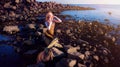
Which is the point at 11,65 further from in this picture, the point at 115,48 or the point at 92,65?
the point at 115,48

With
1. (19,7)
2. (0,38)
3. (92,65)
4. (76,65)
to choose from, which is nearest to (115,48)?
(92,65)

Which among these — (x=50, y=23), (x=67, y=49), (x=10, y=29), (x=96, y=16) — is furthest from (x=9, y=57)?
(x=96, y=16)

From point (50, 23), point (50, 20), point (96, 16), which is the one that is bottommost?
point (96, 16)

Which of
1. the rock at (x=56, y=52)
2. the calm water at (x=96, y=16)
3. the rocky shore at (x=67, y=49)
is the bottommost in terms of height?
the calm water at (x=96, y=16)

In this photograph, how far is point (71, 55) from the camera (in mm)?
13070

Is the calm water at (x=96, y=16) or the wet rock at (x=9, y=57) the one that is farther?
the calm water at (x=96, y=16)

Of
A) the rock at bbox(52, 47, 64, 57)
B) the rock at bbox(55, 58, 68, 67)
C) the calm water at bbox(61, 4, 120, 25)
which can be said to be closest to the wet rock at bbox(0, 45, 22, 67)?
the rock at bbox(52, 47, 64, 57)

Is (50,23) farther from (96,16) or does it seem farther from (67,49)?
(96,16)

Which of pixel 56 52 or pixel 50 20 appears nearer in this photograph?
pixel 56 52

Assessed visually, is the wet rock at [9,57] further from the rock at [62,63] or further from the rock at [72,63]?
the rock at [72,63]

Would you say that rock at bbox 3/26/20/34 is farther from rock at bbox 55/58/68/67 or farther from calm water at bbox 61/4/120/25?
calm water at bbox 61/4/120/25

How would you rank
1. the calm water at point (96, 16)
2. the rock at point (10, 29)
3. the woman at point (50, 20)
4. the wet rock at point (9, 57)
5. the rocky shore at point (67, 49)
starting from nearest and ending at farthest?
1. the rocky shore at point (67, 49)
2. the wet rock at point (9, 57)
3. the woman at point (50, 20)
4. the rock at point (10, 29)
5. the calm water at point (96, 16)

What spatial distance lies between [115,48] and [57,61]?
18.2 feet

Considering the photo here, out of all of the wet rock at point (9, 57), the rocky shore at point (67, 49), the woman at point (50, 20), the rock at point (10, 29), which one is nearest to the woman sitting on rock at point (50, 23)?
the woman at point (50, 20)
